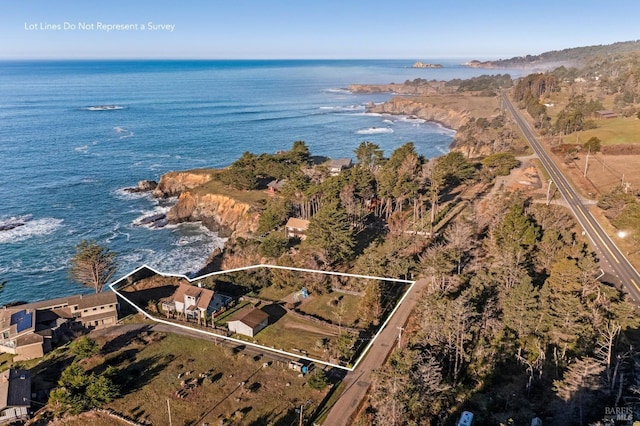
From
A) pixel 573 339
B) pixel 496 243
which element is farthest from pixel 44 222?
pixel 573 339

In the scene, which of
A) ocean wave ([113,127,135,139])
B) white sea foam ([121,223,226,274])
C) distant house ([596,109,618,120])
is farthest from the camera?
ocean wave ([113,127,135,139])

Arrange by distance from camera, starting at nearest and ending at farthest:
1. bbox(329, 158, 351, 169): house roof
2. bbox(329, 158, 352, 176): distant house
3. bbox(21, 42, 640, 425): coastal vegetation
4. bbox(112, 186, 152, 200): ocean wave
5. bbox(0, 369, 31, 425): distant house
A: bbox(21, 42, 640, 425): coastal vegetation < bbox(0, 369, 31, 425): distant house < bbox(329, 158, 352, 176): distant house < bbox(329, 158, 351, 169): house roof < bbox(112, 186, 152, 200): ocean wave

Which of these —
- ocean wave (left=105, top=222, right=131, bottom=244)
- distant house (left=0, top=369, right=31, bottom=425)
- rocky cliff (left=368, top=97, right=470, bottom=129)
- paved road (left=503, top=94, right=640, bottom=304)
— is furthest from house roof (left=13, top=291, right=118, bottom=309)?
rocky cliff (left=368, top=97, right=470, bottom=129)

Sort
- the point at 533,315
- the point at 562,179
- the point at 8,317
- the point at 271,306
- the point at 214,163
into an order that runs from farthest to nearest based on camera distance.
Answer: the point at 214,163
the point at 562,179
the point at 271,306
the point at 8,317
the point at 533,315

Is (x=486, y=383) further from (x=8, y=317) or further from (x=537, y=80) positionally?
(x=537, y=80)

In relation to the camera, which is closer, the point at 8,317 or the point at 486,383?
the point at 486,383

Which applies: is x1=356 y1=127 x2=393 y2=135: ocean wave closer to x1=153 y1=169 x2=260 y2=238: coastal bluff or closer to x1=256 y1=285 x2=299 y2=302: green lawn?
x1=153 y1=169 x2=260 y2=238: coastal bluff

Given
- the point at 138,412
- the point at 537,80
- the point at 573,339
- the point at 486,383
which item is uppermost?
the point at 537,80
